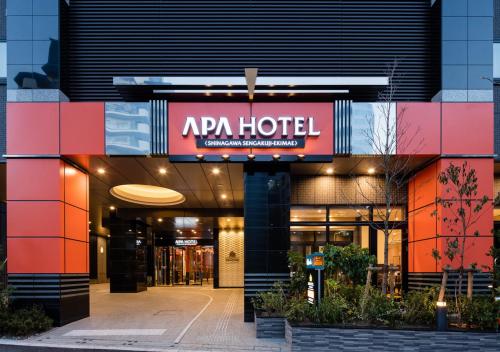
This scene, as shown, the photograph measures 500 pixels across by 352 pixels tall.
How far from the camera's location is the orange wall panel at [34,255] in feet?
40.2

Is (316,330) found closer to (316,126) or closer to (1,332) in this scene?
(316,126)

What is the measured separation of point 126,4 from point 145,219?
1286 cm

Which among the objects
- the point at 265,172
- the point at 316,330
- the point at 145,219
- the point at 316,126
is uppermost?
the point at 316,126

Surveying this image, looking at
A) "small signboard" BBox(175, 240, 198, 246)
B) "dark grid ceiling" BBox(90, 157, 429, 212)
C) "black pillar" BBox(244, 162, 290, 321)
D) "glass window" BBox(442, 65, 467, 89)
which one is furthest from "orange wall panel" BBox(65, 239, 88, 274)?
"small signboard" BBox(175, 240, 198, 246)

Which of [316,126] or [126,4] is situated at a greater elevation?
[126,4]

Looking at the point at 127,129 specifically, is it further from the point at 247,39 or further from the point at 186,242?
the point at 186,242

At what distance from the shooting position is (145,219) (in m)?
24.4

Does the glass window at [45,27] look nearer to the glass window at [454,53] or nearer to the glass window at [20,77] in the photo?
the glass window at [20,77]

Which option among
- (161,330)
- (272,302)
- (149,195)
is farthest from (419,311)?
(149,195)

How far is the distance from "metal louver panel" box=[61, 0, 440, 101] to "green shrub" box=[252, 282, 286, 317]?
580 centimetres

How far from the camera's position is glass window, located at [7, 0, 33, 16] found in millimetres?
12727

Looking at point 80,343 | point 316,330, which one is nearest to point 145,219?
point 80,343

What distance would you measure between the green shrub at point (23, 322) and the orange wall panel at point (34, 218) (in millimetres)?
1860

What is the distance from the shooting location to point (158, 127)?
12672 mm
